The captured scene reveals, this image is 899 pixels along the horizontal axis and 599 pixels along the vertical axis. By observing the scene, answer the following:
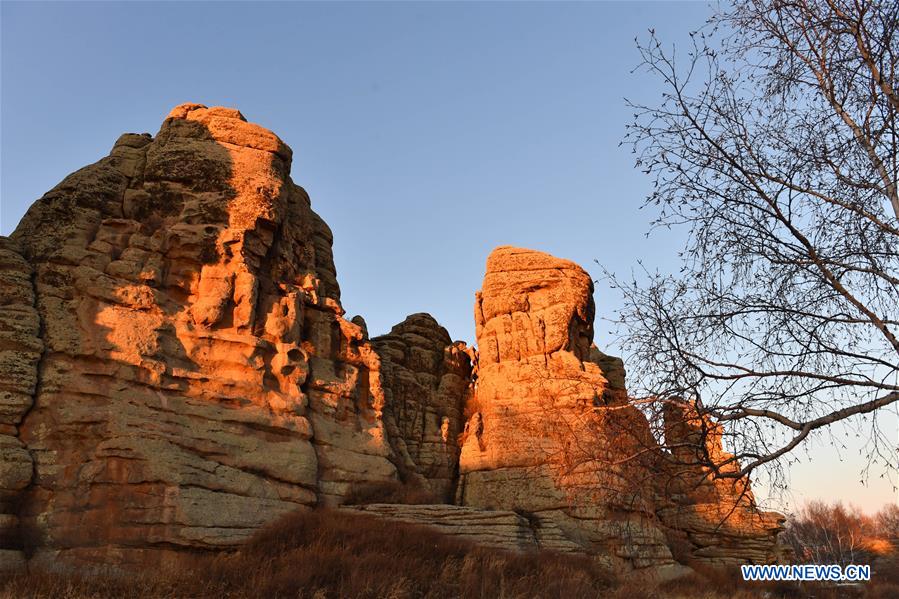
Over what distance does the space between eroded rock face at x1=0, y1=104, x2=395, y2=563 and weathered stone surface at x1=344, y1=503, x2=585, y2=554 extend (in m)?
1.98

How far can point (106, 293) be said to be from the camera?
17312 mm

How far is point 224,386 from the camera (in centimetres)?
1788

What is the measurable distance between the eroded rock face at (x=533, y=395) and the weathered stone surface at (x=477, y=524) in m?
1.90

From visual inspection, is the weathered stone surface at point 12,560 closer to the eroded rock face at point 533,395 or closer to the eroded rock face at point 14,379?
the eroded rock face at point 14,379

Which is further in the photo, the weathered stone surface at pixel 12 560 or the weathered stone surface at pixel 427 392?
the weathered stone surface at pixel 427 392

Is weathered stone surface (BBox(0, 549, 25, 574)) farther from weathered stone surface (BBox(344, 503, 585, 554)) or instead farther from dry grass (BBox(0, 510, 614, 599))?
weathered stone surface (BBox(344, 503, 585, 554))

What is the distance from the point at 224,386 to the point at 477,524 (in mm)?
7374

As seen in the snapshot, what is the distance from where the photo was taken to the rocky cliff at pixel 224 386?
48.8 feet

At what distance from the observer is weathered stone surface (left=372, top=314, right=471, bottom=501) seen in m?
26.3

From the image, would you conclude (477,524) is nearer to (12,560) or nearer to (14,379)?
(12,560)

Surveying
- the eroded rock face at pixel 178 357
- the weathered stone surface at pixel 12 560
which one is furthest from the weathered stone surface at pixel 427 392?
the weathered stone surface at pixel 12 560

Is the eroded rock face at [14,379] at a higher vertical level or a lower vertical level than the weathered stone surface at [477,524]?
higher

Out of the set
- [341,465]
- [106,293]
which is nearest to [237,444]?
[341,465]

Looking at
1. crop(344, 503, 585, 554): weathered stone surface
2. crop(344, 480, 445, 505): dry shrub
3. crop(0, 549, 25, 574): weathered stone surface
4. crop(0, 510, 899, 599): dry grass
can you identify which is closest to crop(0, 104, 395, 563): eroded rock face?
crop(344, 480, 445, 505): dry shrub
